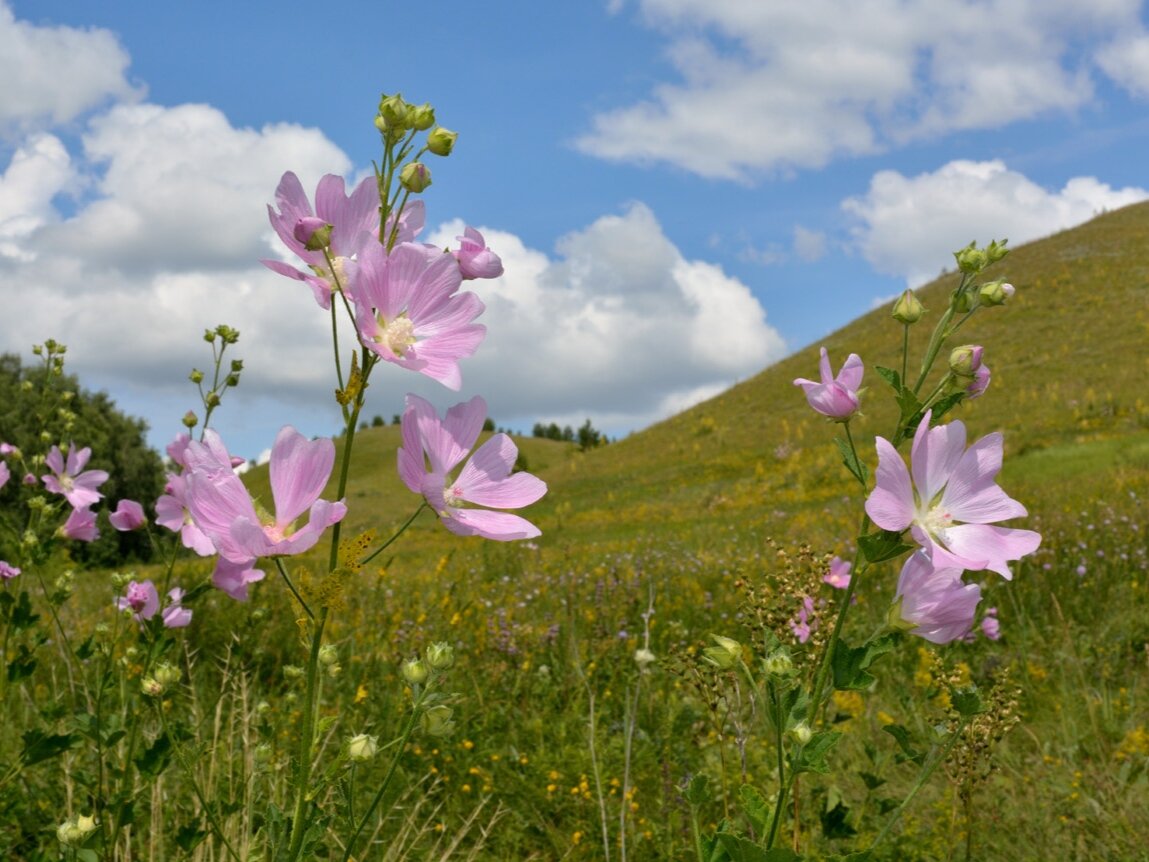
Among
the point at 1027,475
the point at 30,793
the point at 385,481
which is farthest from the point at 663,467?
the point at 385,481

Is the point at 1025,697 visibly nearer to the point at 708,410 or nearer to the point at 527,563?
the point at 527,563

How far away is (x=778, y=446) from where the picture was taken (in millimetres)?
19938

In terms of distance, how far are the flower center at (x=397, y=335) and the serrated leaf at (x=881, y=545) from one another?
0.71 metres

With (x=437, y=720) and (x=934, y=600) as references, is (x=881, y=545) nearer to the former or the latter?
(x=934, y=600)

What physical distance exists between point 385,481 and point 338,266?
4239 centimetres

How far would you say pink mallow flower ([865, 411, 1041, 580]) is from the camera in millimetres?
1309

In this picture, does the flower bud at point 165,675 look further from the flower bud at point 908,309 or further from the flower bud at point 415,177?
the flower bud at point 908,309

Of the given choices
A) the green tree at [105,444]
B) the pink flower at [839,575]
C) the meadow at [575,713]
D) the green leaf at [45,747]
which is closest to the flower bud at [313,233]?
the meadow at [575,713]

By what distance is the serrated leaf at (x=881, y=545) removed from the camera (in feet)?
4.34

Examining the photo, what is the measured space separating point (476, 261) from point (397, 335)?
0.16 metres

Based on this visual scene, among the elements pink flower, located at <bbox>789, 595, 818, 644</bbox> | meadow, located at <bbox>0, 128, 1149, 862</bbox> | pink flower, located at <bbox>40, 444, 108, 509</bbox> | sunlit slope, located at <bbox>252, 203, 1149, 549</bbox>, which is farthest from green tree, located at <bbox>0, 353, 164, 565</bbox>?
pink flower, located at <bbox>789, 595, 818, 644</bbox>

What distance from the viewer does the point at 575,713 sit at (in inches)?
152

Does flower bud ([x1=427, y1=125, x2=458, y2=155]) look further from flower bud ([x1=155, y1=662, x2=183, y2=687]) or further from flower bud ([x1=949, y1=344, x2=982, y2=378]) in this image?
flower bud ([x1=155, y1=662, x2=183, y2=687])

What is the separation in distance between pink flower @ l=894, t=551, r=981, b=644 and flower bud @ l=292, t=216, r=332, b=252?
3.27 feet
